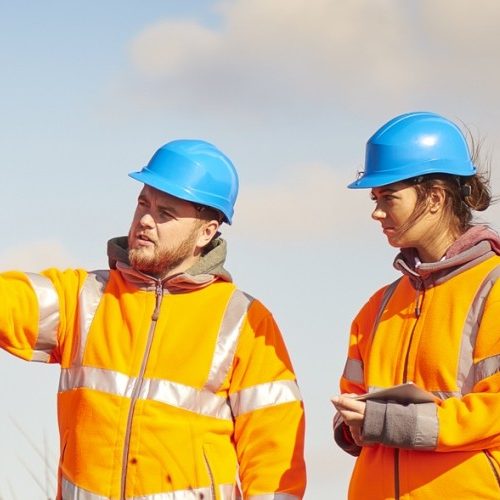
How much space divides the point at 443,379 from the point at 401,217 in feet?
2.52

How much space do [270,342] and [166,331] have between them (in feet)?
1.67

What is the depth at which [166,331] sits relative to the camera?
643 centimetres

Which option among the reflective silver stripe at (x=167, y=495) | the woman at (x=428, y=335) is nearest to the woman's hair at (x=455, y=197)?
the woman at (x=428, y=335)

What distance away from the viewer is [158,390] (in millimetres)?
6270

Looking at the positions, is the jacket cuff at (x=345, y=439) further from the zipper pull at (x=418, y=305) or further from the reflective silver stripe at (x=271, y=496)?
the zipper pull at (x=418, y=305)

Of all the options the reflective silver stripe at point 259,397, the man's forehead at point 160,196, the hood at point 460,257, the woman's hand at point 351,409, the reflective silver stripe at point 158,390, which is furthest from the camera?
the man's forehead at point 160,196

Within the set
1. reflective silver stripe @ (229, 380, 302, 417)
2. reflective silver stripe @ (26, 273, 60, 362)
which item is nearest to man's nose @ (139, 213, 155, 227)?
reflective silver stripe @ (26, 273, 60, 362)

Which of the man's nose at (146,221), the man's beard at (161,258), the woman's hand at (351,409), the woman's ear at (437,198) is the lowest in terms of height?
the woman's hand at (351,409)

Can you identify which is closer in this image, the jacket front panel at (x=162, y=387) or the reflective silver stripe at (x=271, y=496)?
the jacket front panel at (x=162, y=387)

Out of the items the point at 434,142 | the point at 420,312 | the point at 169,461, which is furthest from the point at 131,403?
the point at 434,142

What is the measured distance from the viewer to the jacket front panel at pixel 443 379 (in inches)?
225

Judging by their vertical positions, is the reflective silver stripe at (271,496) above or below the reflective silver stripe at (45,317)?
below

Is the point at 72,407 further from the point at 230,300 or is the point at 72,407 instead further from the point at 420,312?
the point at 420,312

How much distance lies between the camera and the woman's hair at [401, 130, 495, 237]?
6172 millimetres
